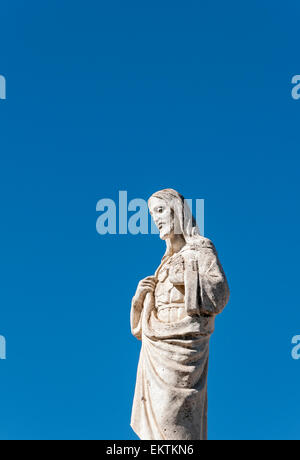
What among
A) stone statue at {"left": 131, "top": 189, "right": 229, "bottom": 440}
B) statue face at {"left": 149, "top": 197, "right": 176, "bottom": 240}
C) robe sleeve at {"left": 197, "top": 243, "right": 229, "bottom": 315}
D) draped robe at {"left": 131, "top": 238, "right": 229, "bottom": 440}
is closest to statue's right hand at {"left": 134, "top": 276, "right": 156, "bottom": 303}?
stone statue at {"left": 131, "top": 189, "right": 229, "bottom": 440}

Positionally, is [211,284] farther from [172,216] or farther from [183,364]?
[172,216]

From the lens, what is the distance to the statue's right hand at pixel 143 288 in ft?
47.9

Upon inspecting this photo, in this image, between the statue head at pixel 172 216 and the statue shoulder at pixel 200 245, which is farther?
the statue head at pixel 172 216

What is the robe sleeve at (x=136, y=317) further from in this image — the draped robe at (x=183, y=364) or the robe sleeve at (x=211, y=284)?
the robe sleeve at (x=211, y=284)

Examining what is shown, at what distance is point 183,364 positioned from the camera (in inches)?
535

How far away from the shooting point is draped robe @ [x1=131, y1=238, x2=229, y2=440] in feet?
44.2

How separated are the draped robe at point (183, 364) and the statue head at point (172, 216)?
29.9 inches

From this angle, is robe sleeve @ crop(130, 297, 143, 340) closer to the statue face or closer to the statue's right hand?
the statue's right hand

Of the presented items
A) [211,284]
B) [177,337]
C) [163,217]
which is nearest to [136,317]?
[177,337]

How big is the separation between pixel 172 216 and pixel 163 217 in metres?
0.16

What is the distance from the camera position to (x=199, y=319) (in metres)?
13.7

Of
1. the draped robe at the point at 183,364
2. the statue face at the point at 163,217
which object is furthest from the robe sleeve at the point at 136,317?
the statue face at the point at 163,217

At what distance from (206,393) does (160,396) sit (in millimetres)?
798
